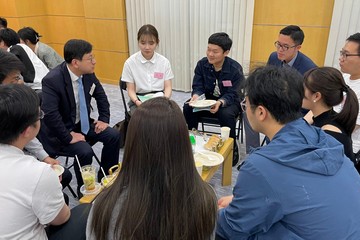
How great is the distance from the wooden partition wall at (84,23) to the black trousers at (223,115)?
8.14ft

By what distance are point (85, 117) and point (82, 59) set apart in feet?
1.56

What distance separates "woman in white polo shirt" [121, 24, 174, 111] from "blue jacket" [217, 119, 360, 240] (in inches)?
75.5

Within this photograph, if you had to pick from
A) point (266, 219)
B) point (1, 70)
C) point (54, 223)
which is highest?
point (1, 70)

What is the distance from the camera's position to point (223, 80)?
2.83 metres

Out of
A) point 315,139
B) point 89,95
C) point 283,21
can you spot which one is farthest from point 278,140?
point 283,21

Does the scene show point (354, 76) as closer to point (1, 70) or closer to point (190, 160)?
point (190, 160)

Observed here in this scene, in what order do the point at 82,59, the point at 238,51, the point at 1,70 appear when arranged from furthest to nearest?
the point at 238,51, the point at 82,59, the point at 1,70

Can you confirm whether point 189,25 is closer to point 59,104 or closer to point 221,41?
point 221,41

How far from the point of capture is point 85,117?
231cm

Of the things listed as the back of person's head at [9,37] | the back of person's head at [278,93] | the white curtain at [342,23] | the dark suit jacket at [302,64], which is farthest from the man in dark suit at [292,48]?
the back of person's head at [9,37]

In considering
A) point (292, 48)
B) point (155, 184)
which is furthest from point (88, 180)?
point (292, 48)

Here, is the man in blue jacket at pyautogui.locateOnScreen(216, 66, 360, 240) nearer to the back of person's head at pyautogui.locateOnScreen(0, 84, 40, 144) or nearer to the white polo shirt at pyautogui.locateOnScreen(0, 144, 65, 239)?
the white polo shirt at pyautogui.locateOnScreen(0, 144, 65, 239)

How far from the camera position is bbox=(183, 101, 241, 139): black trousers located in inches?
106

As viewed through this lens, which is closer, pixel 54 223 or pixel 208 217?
pixel 208 217
